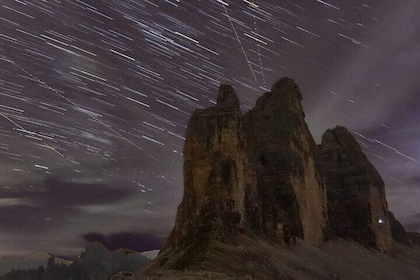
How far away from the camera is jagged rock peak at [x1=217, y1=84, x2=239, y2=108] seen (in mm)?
74944

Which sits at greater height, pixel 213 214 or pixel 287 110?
pixel 287 110

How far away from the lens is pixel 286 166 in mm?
85812

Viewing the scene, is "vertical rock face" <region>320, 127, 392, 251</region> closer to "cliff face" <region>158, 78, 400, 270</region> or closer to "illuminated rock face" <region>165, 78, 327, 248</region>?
"cliff face" <region>158, 78, 400, 270</region>

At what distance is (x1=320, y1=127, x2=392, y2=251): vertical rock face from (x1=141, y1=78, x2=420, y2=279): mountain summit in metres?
0.28

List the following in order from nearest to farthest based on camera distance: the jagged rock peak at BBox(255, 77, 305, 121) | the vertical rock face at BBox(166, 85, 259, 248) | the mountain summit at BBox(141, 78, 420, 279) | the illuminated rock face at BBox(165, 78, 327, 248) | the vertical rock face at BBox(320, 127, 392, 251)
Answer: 1. the mountain summit at BBox(141, 78, 420, 279)
2. the vertical rock face at BBox(166, 85, 259, 248)
3. the illuminated rock face at BBox(165, 78, 327, 248)
4. the jagged rock peak at BBox(255, 77, 305, 121)
5. the vertical rock face at BBox(320, 127, 392, 251)

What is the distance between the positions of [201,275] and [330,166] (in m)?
92.9

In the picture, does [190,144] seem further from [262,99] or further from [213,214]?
[262,99]

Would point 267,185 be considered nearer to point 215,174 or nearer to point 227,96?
point 227,96

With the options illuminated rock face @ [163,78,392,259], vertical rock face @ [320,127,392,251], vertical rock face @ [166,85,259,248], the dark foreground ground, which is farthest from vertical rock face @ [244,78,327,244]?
vertical rock face @ [320,127,392,251]

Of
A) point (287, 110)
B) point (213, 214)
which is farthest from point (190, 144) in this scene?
point (287, 110)

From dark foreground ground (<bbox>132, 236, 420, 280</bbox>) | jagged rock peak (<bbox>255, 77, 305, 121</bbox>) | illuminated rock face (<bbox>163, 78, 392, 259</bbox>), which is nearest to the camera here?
dark foreground ground (<bbox>132, 236, 420, 280</bbox>)

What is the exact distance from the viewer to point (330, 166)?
122250mm

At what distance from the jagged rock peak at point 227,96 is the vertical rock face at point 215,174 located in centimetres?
254

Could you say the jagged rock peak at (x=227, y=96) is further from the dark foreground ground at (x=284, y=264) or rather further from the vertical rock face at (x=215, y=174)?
the dark foreground ground at (x=284, y=264)
